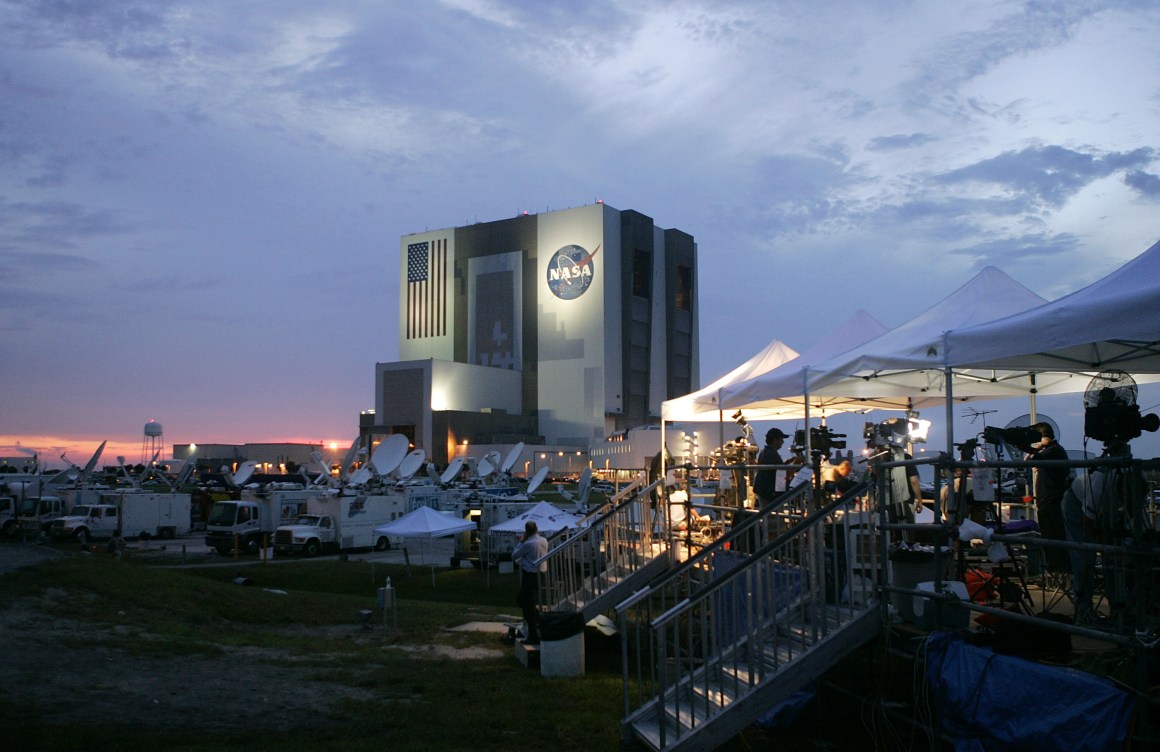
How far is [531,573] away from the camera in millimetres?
14492

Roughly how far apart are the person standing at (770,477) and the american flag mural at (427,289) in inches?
3360

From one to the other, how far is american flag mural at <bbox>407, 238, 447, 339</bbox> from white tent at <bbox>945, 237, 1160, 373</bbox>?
3543 inches

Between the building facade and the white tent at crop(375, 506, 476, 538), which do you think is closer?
the white tent at crop(375, 506, 476, 538)

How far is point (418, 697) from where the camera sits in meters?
11.3

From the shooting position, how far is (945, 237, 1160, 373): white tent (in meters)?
6.70

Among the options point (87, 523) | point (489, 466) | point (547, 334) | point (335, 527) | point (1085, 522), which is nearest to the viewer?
point (1085, 522)

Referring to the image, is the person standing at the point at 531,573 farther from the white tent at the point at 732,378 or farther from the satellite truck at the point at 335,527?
the satellite truck at the point at 335,527

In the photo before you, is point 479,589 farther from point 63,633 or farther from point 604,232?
point 604,232

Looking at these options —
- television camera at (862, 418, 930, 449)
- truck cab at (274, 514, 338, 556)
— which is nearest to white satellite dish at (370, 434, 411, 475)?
truck cab at (274, 514, 338, 556)

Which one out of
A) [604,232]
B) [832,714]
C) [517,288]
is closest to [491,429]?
[517,288]

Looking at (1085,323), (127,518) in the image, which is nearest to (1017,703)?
(1085,323)

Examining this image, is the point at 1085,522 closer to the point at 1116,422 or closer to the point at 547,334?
the point at 1116,422

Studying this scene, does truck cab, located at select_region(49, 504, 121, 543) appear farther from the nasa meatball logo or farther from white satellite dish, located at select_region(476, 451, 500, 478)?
the nasa meatball logo

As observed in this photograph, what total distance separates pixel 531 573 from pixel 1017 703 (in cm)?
919
